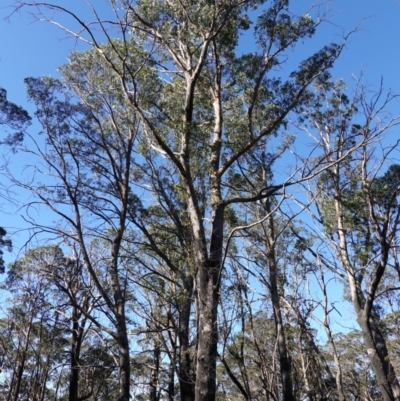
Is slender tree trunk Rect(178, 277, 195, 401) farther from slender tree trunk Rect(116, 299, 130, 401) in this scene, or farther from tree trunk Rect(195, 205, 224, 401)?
tree trunk Rect(195, 205, 224, 401)

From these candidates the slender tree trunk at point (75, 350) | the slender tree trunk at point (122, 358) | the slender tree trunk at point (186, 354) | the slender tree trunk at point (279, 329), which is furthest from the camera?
the slender tree trunk at point (75, 350)

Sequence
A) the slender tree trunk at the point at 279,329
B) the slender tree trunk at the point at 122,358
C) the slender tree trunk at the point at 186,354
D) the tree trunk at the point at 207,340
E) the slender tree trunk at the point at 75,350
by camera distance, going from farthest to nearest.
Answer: the slender tree trunk at the point at 75,350 < the slender tree trunk at the point at 279,329 < the slender tree trunk at the point at 186,354 < the slender tree trunk at the point at 122,358 < the tree trunk at the point at 207,340

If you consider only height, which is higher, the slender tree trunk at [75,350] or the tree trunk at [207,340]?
the slender tree trunk at [75,350]

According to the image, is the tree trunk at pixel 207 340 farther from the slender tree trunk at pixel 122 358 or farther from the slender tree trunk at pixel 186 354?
the slender tree trunk at pixel 122 358

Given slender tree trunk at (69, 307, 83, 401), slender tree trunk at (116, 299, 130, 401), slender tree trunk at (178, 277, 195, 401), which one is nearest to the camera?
slender tree trunk at (116, 299, 130, 401)

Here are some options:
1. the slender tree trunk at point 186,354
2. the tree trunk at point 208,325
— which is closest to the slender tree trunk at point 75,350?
the slender tree trunk at point 186,354

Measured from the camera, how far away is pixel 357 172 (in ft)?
38.4

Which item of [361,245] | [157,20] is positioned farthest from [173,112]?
[361,245]

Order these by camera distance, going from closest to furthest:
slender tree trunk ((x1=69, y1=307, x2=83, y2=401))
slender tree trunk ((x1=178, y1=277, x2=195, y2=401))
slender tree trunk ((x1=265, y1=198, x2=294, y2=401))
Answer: slender tree trunk ((x1=178, y1=277, x2=195, y2=401)) → slender tree trunk ((x1=265, y1=198, x2=294, y2=401)) → slender tree trunk ((x1=69, y1=307, x2=83, y2=401))

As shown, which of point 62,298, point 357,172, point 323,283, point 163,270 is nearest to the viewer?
point 323,283

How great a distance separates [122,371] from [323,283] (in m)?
5.12

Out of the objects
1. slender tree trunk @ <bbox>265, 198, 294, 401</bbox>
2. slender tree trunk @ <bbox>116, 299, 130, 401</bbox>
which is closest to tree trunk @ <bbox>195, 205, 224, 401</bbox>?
slender tree trunk @ <bbox>265, 198, 294, 401</bbox>

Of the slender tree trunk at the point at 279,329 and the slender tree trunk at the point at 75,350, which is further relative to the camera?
the slender tree trunk at the point at 75,350

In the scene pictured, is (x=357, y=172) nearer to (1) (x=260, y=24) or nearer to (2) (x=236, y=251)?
(2) (x=236, y=251)
